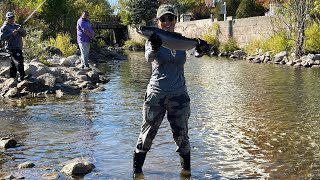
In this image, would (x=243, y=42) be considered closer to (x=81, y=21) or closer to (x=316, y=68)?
(x=316, y=68)

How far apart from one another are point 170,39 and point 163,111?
926mm

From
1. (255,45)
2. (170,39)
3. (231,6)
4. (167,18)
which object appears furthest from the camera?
(231,6)

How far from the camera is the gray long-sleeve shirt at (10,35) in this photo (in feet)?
38.7

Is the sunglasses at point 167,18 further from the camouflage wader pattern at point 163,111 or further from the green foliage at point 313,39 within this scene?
the green foliage at point 313,39

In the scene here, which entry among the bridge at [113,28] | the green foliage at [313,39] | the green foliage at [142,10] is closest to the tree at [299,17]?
the green foliage at [313,39]

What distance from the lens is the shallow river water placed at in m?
5.94

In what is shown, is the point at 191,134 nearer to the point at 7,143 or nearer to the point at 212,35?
the point at 7,143

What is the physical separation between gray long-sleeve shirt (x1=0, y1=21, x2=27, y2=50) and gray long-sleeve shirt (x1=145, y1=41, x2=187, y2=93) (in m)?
7.60

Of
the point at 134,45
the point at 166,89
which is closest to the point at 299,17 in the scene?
the point at 166,89

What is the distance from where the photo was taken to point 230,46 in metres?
35.5

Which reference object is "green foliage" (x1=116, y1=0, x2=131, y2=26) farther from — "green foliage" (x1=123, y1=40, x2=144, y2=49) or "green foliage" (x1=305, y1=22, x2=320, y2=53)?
"green foliage" (x1=305, y1=22, x2=320, y2=53)

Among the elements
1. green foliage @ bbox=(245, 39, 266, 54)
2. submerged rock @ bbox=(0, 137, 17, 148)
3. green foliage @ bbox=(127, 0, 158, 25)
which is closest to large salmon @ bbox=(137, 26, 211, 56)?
submerged rock @ bbox=(0, 137, 17, 148)

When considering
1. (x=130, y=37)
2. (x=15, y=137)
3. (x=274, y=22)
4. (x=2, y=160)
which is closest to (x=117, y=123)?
(x=15, y=137)

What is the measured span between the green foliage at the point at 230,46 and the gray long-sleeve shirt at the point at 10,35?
24882 mm
